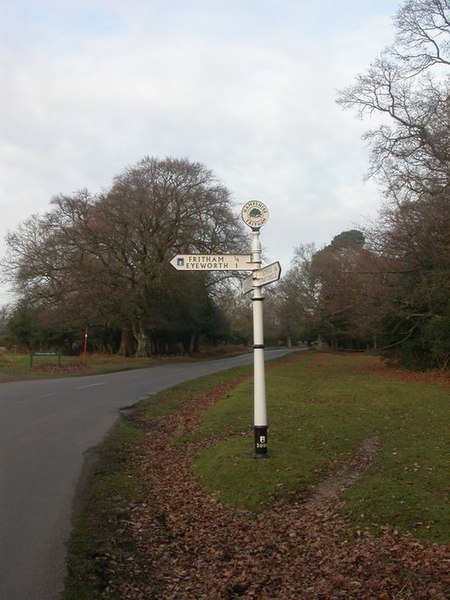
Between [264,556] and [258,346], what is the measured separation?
3.68 metres

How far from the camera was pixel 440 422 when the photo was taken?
39.7ft

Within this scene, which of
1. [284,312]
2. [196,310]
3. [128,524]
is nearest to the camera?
[128,524]

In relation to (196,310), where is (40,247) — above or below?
above

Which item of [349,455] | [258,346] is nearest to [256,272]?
[258,346]

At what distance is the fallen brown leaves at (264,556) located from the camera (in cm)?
470

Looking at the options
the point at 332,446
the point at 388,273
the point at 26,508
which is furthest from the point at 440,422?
the point at 388,273

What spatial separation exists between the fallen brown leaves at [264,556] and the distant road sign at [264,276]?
285 cm

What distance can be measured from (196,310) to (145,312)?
725 cm

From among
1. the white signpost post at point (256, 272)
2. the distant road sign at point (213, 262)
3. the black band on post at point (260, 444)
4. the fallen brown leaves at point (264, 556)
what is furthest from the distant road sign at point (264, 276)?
the fallen brown leaves at point (264, 556)

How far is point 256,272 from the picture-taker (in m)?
8.89

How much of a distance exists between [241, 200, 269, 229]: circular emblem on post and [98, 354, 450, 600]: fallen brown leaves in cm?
379

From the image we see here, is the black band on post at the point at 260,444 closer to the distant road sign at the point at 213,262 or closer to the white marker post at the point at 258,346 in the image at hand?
the white marker post at the point at 258,346

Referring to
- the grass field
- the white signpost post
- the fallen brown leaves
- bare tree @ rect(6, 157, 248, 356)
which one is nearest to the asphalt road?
the fallen brown leaves

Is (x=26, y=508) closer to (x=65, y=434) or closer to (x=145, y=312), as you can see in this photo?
(x=65, y=434)
